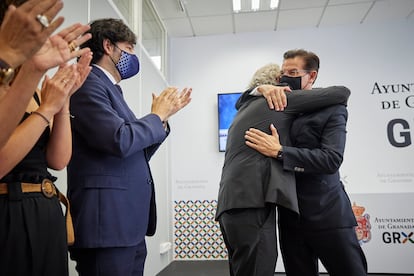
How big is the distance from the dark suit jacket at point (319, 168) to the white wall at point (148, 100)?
1257 mm

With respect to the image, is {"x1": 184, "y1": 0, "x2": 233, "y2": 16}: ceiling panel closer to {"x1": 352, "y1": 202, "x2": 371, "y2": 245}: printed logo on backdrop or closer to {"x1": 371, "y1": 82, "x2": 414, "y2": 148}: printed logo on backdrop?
{"x1": 371, "y1": 82, "x2": 414, "y2": 148}: printed logo on backdrop

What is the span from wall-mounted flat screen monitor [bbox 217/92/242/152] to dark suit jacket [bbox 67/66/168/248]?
325cm

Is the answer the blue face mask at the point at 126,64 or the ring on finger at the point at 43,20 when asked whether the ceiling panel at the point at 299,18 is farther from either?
the ring on finger at the point at 43,20

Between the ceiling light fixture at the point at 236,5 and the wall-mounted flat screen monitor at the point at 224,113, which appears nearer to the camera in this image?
the ceiling light fixture at the point at 236,5

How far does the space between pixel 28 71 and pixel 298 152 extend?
1.04 meters

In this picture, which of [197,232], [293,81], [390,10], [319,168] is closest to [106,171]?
[319,168]

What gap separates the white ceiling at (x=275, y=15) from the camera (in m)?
4.02

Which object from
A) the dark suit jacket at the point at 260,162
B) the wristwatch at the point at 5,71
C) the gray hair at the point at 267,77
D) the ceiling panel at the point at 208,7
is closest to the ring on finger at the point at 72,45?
the wristwatch at the point at 5,71

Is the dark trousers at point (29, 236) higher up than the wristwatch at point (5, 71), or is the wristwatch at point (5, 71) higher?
the wristwatch at point (5, 71)

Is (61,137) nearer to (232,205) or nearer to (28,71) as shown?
(28,71)

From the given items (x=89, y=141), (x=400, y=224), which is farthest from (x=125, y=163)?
(x=400, y=224)

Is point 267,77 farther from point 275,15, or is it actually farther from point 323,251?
point 275,15

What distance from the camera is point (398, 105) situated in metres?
4.27

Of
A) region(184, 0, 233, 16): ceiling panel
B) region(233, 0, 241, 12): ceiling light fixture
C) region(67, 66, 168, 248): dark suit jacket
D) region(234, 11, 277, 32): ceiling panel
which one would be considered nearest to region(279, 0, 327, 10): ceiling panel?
region(234, 11, 277, 32): ceiling panel
